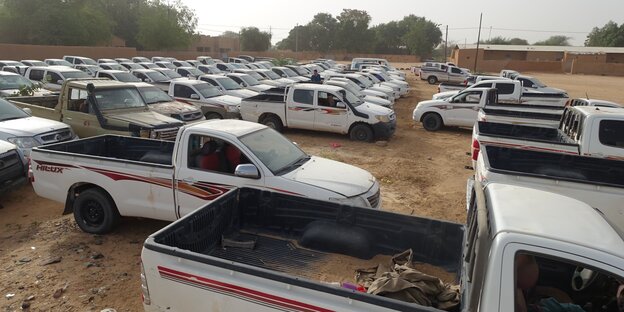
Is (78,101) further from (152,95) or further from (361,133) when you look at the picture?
(361,133)

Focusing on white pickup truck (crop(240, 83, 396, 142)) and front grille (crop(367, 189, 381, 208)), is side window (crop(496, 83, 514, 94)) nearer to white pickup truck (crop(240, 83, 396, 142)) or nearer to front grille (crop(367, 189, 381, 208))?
white pickup truck (crop(240, 83, 396, 142))

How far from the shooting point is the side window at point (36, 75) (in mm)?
17594

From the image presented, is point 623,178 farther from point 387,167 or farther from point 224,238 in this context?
point 224,238

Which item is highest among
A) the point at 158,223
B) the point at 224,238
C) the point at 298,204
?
the point at 298,204

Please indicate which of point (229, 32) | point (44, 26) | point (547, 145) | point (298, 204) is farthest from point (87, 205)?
point (229, 32)

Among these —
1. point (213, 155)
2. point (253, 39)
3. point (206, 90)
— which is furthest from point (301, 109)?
point (253, 39)

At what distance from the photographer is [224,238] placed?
4410 mm

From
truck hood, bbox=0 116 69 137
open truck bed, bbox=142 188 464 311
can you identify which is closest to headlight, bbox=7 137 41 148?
truck hood, bbox=0 116 69 137

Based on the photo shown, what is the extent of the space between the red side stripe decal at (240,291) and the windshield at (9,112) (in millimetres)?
7792

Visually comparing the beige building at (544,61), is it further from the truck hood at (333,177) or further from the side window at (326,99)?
the truck hood at (333,177)

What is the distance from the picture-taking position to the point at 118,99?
10227 millimetres

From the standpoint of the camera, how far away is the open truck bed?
387cm

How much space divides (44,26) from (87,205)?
146 feet

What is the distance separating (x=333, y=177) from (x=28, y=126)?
6.59 m
